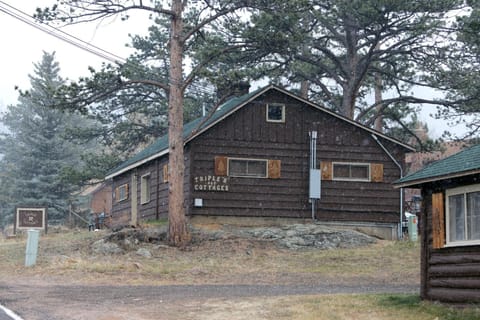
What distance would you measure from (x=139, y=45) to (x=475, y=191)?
1500 inches

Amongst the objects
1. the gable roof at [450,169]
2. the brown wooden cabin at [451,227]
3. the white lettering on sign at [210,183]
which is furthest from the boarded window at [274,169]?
the brown wooden cabin at [451,227]

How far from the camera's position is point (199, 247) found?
26.0 m

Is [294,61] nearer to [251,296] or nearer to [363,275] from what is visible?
[363,275]

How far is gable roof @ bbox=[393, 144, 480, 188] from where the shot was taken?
45.3 ft

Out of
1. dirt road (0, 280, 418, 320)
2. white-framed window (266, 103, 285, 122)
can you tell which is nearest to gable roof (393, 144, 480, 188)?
dirt road (0, 280, 418, 320)

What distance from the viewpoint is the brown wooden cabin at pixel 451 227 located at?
14.0 metres

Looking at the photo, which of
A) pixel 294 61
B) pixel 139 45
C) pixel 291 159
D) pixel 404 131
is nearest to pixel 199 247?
pixel 291 159

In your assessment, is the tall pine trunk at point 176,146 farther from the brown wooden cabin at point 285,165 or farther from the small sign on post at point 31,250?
the small sign on post at point 31,250

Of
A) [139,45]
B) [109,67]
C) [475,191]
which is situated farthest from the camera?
[139,45]

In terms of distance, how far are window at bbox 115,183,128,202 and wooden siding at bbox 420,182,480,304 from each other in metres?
23.2

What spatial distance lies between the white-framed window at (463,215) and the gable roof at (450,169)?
1.24 feet

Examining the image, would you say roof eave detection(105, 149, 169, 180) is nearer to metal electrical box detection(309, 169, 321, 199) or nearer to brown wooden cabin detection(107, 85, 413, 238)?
brown wooden cabin detection(107, 85, 413, 238)

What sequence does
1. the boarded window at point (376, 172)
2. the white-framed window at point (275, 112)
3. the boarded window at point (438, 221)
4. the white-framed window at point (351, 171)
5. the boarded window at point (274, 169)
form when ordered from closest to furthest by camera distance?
1. the boarded window at point (438, 221)
2. the boarded window at point (274, 169)
3. the white-framed window at point (275, 112)
4. the white-framed window at point (351, 171)
5. the boarded window at point (376, 172)

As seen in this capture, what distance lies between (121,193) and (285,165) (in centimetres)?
1130
